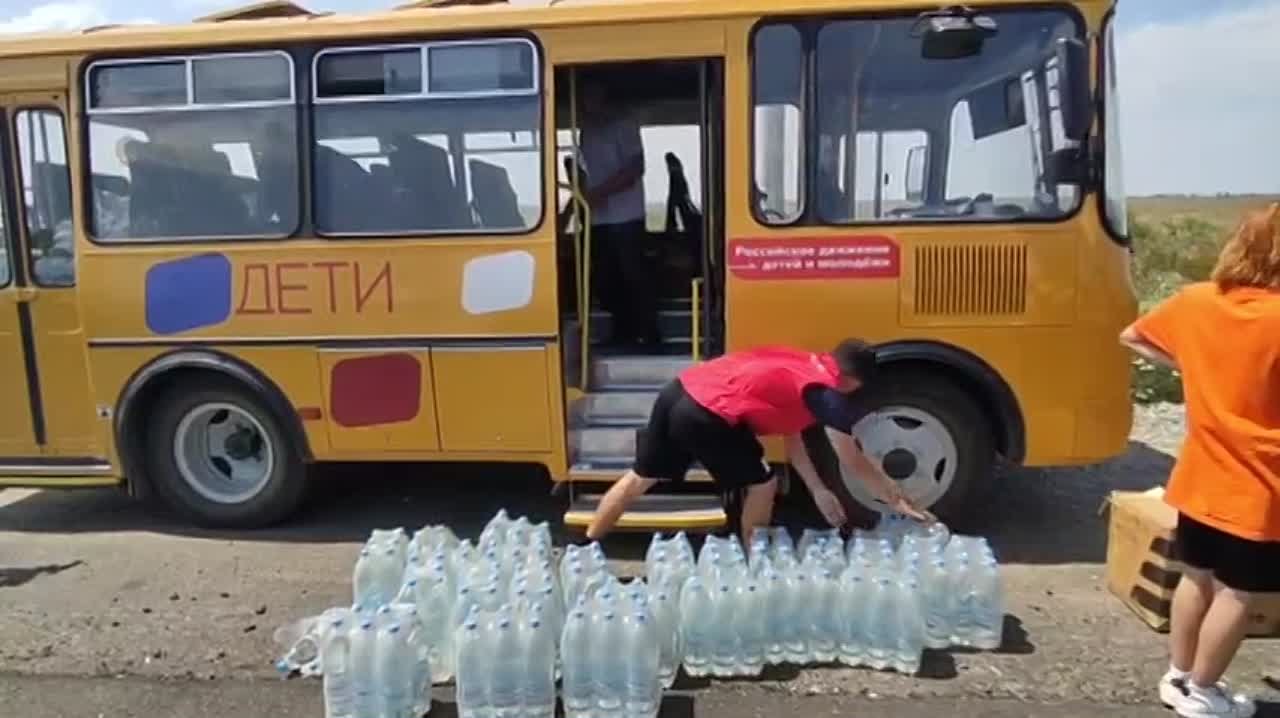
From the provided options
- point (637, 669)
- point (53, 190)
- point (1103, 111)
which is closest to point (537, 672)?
point (637, 669)

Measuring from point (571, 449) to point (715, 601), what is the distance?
6.22 feet

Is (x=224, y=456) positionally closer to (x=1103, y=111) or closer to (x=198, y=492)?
(x=198, y=492)

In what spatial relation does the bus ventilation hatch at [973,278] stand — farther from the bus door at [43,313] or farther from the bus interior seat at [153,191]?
the bus door at [43,313]

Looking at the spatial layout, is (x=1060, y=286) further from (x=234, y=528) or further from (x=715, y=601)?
(x=234, y=528)

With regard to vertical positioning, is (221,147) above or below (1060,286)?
above

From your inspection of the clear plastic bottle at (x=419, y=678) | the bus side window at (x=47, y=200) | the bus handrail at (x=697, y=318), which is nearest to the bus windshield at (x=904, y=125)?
the bus handrail at (x=697, y=318)

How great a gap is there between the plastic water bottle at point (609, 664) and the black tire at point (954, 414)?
7.45 ft

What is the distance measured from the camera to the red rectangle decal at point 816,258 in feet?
17.8

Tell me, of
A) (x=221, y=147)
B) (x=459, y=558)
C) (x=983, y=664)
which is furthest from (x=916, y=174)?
(x=221, y=147)

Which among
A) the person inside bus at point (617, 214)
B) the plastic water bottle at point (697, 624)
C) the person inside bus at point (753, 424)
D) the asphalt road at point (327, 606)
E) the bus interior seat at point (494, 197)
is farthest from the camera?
the person inside bus at point (617, 214)

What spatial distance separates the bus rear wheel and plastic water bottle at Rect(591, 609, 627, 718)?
7.47ft

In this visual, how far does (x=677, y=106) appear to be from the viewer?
7.11 meters

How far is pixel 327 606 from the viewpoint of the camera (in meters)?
5.02

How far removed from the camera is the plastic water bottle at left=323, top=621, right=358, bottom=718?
3721 millimetres
